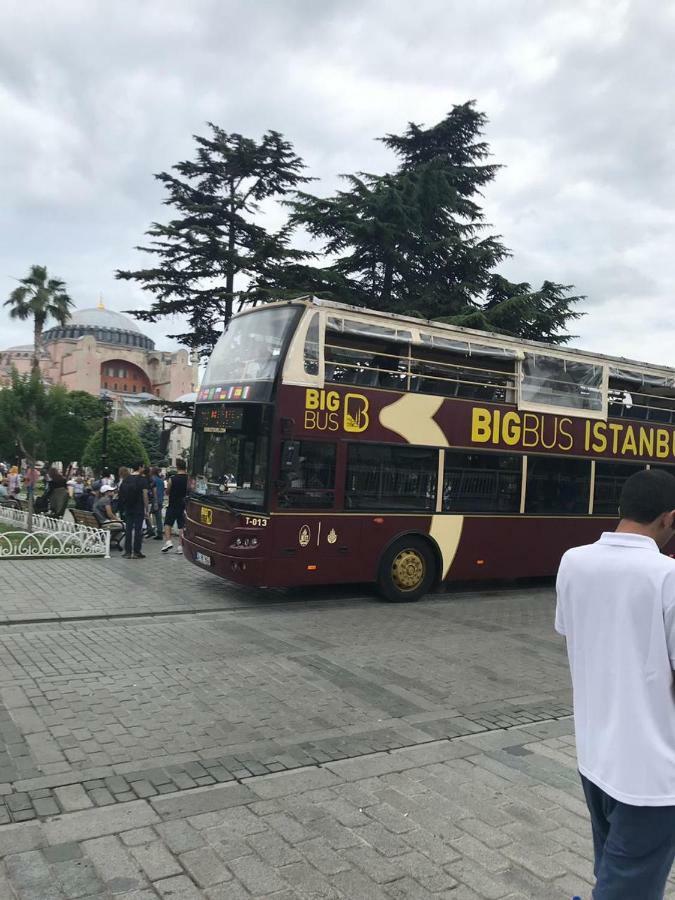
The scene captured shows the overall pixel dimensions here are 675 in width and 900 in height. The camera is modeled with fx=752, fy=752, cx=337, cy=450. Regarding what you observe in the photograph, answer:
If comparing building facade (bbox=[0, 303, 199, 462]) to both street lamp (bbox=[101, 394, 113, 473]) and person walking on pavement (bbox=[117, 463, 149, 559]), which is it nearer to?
street lamp (bbox=[101, 394, 113, 473])

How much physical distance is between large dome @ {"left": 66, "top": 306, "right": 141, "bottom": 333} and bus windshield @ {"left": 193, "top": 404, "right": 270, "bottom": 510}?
375 ft

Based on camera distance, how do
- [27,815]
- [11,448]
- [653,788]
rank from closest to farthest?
[653,788] < [27,815] < [11,448]

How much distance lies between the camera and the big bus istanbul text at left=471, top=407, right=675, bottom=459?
11.8 meters

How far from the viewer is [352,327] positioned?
10.5 metres

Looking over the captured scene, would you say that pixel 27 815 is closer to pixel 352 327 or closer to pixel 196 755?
pixel 196 755

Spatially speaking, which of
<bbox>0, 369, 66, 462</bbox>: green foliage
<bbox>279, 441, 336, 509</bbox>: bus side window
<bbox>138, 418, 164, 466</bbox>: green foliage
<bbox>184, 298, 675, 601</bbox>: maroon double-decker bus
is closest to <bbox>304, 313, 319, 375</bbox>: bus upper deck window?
<bbox>184, 298, 675, 601</bbox>: maroon double-decker bus

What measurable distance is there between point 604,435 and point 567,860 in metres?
10.3

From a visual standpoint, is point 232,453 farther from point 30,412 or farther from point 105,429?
point 105,429

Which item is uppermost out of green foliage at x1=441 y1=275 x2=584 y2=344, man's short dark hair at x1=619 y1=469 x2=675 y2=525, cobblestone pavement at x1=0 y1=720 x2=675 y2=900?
green foliage at x1=441 y1=275 x2=584 y2=344

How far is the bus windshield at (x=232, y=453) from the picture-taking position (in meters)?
9.90

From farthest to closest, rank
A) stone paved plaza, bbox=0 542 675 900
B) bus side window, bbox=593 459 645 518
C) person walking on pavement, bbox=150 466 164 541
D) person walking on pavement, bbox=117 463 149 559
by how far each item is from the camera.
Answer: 1. person walking on pavement, bbox=150 466 164 541
2. person walking on pavement, bbox=117 463 149 559
3. bus side window, bbox=593 459 645 518
4. stone paved plaza, bbox=0 542 675 900

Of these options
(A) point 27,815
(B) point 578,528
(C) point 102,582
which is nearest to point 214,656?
(A) point 27,815

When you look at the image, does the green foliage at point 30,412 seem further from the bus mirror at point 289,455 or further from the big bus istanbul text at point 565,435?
the big bus istanbul text at point 565,435

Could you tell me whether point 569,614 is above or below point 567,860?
above
